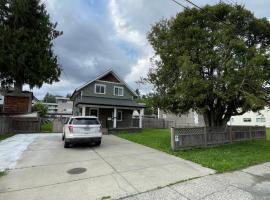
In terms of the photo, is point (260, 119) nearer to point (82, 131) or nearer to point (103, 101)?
point (103, 101)

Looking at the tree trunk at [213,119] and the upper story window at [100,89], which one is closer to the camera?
the tree trunk at [213,119]

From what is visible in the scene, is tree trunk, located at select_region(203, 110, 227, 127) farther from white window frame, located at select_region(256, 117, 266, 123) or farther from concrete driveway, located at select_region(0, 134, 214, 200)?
white window frame, located at select_region(256, 117, 266, 123)

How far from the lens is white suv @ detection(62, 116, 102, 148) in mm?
10172

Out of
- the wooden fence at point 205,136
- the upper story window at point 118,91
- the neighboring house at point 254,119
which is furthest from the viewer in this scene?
the neighboring house at point 254,119

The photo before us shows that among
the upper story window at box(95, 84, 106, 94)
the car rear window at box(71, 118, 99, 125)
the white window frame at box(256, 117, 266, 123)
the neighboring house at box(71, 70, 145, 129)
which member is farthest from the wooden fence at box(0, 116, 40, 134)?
the white window frame at box(256, 117, 266, 123)

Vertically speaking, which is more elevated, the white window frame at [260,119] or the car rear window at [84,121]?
the white window frame at [260,119]

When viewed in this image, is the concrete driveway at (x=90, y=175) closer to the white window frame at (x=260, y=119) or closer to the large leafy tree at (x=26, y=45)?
the large leafy tree at (x=26, y=45)

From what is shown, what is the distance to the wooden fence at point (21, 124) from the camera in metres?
16.6

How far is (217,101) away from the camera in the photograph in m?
12.5

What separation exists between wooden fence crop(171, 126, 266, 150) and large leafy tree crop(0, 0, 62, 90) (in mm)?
15902

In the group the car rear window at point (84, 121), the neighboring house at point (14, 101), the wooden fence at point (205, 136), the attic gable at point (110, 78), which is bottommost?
the wooden fence at point (205, 136)

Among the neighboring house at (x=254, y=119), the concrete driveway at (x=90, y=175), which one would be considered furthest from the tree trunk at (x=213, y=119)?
the neighboring house at (x=254, y=119)

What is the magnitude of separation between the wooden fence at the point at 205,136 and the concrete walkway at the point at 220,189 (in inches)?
156

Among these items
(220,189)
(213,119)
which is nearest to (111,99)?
(213,119)
